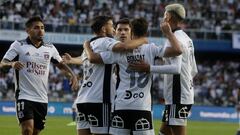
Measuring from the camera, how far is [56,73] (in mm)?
39000

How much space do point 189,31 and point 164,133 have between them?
108 feet

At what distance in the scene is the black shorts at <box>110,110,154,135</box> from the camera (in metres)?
9.30

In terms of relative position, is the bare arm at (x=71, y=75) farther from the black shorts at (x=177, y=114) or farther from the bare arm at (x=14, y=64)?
the black shorts at (x=177, y=114)

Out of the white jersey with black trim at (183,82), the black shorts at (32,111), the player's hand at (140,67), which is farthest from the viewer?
the black shorts at (32,111)

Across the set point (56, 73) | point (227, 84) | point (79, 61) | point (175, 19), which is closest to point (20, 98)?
point (79, 61)

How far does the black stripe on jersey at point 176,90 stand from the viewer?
1079 cm

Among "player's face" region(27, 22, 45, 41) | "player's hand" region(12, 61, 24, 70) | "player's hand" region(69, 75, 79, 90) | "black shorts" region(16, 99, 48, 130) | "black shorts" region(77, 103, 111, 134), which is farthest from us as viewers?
"player's face" region(27, 22, 45, 41)

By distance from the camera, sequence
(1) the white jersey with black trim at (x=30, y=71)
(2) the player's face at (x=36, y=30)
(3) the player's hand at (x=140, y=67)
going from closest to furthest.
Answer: (3) the player's hand at (x=140, y=67) < (1) the white jersey with black trim at (x=30, y=71) < (2) the player's face at (x=36, y=30)

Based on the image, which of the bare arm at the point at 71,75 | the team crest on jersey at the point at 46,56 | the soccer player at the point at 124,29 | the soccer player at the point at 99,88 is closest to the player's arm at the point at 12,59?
the team crest on jersey at the point at 46,56

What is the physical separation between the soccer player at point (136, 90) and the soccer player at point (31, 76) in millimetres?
2643

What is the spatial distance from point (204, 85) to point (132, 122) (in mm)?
32369

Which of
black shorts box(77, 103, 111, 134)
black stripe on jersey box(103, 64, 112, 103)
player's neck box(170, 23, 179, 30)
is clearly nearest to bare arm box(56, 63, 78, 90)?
black shorts box(77, 103, 111, 134)

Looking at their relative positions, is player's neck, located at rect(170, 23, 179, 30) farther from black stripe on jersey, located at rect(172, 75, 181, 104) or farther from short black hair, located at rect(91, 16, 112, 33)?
short black hair, located at rect(91, 16, 112, 33)

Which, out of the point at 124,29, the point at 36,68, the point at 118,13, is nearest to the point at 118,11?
the point at 118,13
